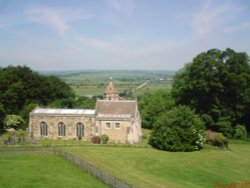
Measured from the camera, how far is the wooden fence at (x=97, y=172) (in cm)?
2712

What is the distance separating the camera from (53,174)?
3250 centimetres

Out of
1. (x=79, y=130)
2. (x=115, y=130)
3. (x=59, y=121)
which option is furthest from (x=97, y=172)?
(x=59, y=121)

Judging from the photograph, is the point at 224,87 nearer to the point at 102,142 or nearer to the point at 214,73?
the point at 214,73

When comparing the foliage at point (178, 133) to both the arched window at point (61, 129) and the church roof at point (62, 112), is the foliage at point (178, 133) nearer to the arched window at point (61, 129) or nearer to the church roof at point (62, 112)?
the church roof at point (62, 112)

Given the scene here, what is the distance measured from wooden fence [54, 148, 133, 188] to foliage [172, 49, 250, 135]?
3250cm

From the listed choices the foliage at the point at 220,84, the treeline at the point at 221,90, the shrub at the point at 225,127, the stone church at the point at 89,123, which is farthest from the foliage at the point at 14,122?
the shrub at the point at 225,127

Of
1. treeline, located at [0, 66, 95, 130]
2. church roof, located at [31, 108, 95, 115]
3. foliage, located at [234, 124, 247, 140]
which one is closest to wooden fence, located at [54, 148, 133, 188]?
church roof, located at [31, 108, 95, 115]

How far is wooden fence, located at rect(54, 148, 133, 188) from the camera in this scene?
89.0 feet

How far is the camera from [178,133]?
160ft

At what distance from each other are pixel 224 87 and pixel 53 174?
41.1 metres

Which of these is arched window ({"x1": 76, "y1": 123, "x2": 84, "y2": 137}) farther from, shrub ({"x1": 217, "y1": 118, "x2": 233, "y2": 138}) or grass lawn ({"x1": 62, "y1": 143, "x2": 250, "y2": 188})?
shrub ({"x1": 217, "y1": 118, "x2": 233, "y2": 138})

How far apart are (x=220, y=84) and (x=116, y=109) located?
2039 cm

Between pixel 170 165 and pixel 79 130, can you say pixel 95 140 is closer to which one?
pixel 79 130

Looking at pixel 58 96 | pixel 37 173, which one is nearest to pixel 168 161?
pixel 37 173
